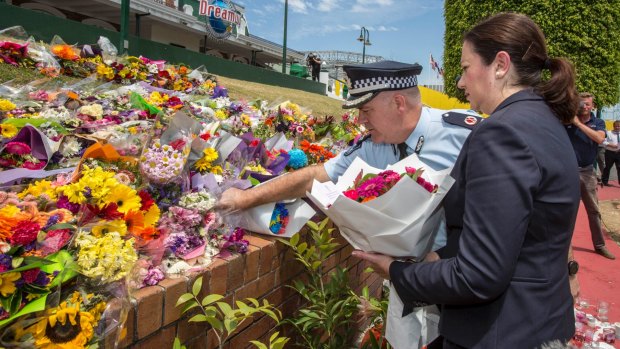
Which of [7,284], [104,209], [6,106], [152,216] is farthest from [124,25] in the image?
[7,284]

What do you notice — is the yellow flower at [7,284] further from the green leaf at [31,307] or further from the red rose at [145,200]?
the red rose at [145,200]

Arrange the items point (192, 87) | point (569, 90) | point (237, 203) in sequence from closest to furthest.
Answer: point (569, 90)
point (237, 203)
point (192, 87)

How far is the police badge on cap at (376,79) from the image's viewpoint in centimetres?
206

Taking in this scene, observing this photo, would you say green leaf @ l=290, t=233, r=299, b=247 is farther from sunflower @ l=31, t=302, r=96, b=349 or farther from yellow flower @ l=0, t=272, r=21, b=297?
yellow flower @ l=0, t=272, r=21, b=297

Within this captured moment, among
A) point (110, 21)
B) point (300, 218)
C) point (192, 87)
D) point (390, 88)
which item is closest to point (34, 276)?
point (300, 218)

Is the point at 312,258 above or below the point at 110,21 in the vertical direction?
below

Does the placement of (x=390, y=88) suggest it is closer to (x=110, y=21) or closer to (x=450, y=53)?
(x=450, y=53)

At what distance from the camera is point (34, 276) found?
112 cm

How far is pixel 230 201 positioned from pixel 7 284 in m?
1.05

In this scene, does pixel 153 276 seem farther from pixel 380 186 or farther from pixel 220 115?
pixel 220 115

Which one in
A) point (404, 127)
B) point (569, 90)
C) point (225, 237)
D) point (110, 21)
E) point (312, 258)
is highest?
point (110, 21)

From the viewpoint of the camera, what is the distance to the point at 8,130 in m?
2.26

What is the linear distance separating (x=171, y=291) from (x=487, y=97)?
119 centimetres

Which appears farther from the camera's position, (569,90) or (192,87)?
(192,87)
